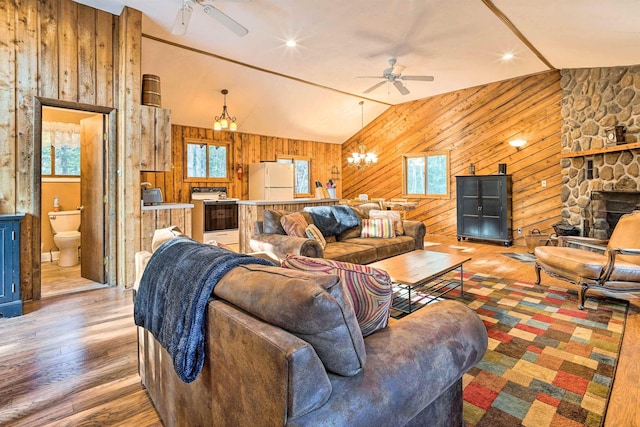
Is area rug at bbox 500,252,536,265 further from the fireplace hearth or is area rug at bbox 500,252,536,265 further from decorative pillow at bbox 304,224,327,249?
decorative pillow at bbox 304,224,327,249

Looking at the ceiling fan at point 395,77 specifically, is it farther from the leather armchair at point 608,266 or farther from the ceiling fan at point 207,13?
the leather armchair at point 608,266

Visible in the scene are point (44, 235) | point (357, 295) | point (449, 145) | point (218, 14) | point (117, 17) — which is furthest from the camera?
point (449, 145)

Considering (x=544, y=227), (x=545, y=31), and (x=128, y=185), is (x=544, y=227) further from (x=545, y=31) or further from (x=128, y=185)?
(x=128, y=185)

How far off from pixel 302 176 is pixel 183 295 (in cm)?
810

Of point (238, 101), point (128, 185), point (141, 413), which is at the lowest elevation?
point (141, 413)

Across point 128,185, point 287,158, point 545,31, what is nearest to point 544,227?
point 545,31

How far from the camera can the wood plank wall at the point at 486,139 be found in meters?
6.31

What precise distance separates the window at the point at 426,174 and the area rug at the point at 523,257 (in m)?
2.30

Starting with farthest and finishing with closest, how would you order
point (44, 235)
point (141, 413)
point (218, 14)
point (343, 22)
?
point (44, 235), point (343, 22), point (218, 14), point (141, 413)

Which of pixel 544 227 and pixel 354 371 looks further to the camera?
pixel 544 227

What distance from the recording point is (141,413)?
178 cm

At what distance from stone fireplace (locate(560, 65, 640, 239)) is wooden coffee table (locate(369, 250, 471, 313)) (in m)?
3.02

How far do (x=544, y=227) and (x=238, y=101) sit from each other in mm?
6333

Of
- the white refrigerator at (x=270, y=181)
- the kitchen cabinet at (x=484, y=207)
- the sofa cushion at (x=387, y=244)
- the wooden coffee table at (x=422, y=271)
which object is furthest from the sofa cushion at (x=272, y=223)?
the kitchen cabinet at (x=484, y=207)
